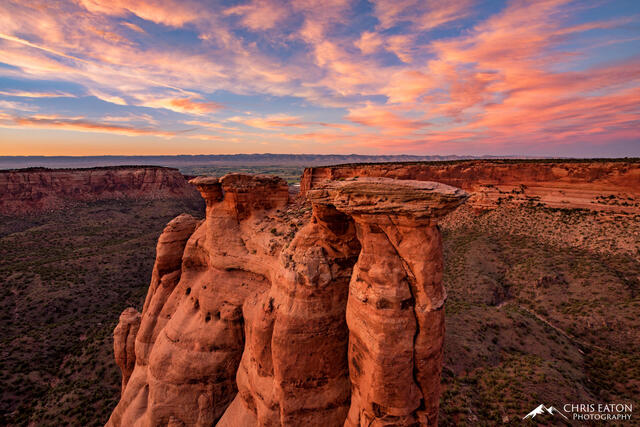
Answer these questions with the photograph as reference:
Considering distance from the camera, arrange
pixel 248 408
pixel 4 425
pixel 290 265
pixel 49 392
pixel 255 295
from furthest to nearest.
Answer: pixel 49 392
pixel 4 425
pixel 255 295
pixel 248 408
pixel 290 265

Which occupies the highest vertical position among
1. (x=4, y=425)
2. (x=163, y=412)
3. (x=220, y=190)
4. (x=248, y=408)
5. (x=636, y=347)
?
(x=220, y=190)

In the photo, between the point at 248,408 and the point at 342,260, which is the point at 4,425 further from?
the point at 342,260

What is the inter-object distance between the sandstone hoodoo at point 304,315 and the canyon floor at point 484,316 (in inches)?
371

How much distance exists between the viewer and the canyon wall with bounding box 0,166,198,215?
8088 centimetres

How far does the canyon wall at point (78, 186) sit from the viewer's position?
80.9m

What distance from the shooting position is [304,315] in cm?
1001

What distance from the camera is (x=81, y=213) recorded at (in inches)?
3216

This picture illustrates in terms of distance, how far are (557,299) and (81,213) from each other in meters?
108

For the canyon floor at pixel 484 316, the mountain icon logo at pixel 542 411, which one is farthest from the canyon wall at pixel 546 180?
the mountain icon logo at pixel 542 411

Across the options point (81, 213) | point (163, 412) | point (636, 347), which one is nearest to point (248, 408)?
point (163, 412)

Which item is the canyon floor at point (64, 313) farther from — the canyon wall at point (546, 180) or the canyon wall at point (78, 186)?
the canyon wall at point (546, 180)

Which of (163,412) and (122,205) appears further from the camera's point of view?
(122,205)

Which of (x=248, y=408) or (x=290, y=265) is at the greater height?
(x=290, y=265)

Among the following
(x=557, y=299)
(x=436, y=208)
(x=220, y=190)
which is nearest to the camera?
(x=436, y=208)
